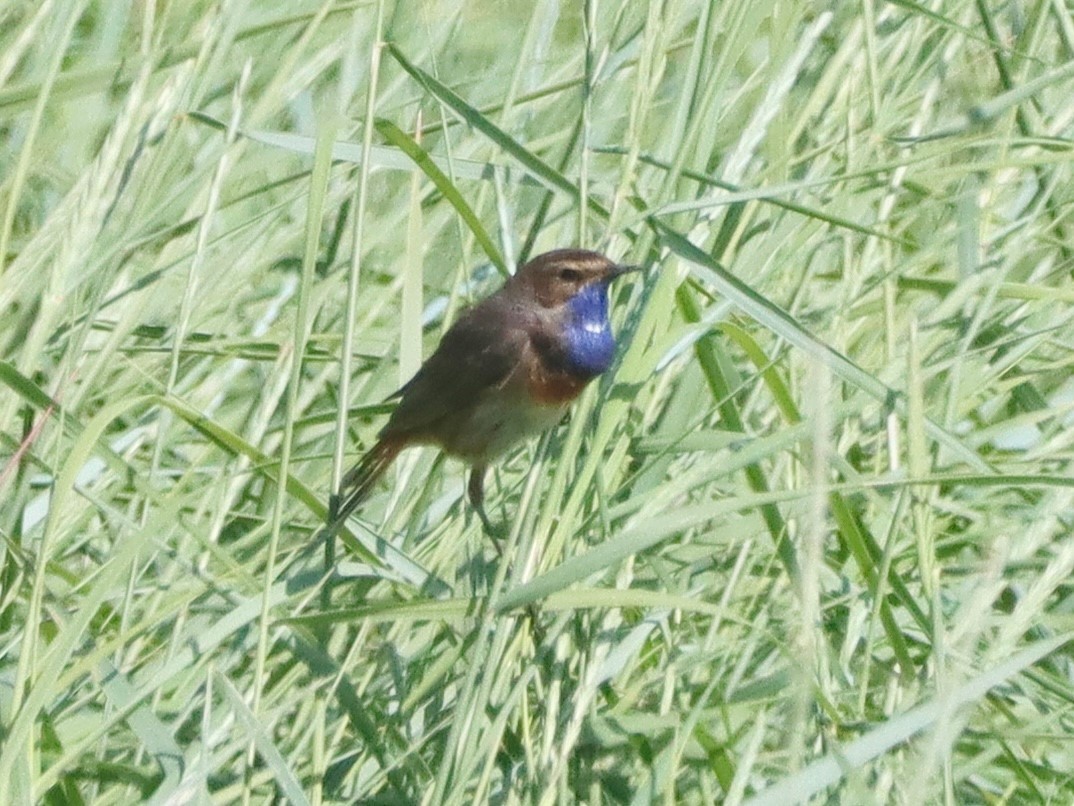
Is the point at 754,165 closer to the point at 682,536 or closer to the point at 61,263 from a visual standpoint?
the point at 682,536

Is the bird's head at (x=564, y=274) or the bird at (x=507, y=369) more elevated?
the bird's head at (x=564, y=274)

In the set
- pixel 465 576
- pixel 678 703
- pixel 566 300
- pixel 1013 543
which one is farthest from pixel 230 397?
pixel 1013 543

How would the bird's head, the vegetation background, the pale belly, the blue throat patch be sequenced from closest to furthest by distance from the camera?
the vegetation background → the bird's head → the blue throat patch → the pale belly

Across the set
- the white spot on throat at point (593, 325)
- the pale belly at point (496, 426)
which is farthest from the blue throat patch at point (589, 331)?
the pale belly at point (496, 426)

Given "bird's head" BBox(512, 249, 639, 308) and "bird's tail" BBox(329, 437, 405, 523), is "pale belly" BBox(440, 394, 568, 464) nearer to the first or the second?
"bird's tail" BBox(329, 437, 405, 523)

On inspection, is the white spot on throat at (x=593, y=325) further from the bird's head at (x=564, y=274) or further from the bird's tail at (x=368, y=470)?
the bird's tail at (x=368, y=470)

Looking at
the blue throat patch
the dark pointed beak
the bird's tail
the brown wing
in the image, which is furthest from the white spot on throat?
the bird's tail

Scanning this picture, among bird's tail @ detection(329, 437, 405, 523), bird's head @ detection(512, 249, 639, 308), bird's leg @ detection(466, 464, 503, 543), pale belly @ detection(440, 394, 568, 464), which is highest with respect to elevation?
bird's head @ detection(512, 249, 639, 308)
